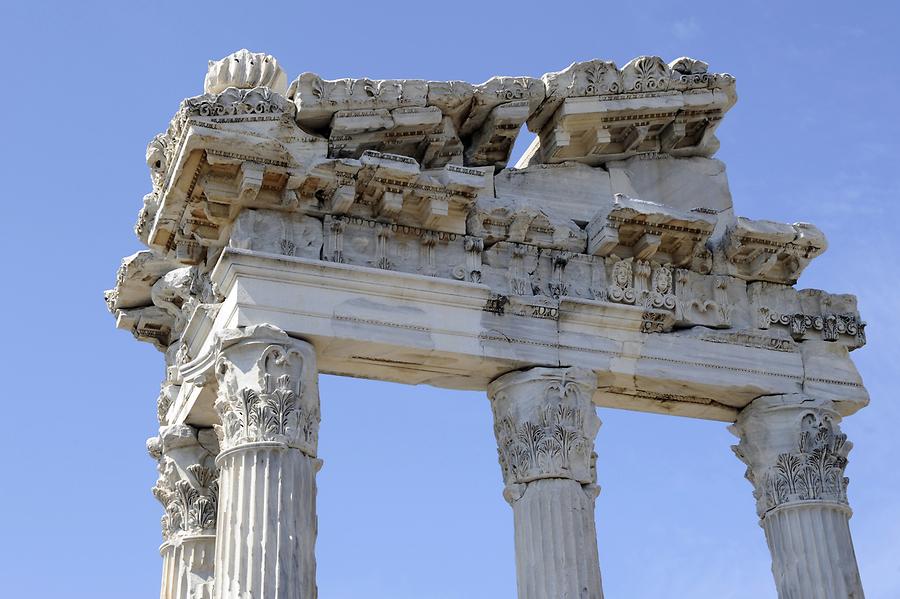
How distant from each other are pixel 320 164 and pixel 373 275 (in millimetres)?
1364

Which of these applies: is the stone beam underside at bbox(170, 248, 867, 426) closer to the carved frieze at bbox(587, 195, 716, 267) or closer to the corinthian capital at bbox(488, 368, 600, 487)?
the corinthian capital at bbox(488, 368, 600, 487)

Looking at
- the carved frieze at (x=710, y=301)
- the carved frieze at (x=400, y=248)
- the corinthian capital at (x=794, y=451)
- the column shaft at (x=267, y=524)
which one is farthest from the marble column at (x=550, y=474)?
the column shaft at (x=267, y=524)

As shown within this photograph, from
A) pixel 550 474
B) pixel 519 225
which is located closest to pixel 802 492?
pixel 550 474

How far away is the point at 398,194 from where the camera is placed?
61.8ft

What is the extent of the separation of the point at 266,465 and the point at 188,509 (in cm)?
341

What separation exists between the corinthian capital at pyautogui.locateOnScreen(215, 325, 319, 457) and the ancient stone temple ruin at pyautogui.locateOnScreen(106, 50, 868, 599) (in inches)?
1.1

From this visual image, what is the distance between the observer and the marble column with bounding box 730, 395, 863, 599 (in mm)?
19594

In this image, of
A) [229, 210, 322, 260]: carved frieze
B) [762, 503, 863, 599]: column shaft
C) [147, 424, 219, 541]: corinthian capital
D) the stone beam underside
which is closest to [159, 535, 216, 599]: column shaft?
[147, 424, 219, 541]: corinthian capital

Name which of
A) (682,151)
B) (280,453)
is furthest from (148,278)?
(682,151)

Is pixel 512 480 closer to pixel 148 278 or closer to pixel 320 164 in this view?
pixel 320 164

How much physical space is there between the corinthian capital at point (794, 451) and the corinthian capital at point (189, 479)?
6.62 metres

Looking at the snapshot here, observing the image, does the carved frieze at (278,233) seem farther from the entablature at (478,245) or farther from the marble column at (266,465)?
the marble column at (266,465)

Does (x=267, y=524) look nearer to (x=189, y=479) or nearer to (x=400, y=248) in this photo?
(x=189, y=479)

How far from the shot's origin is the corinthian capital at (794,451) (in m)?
20.0
